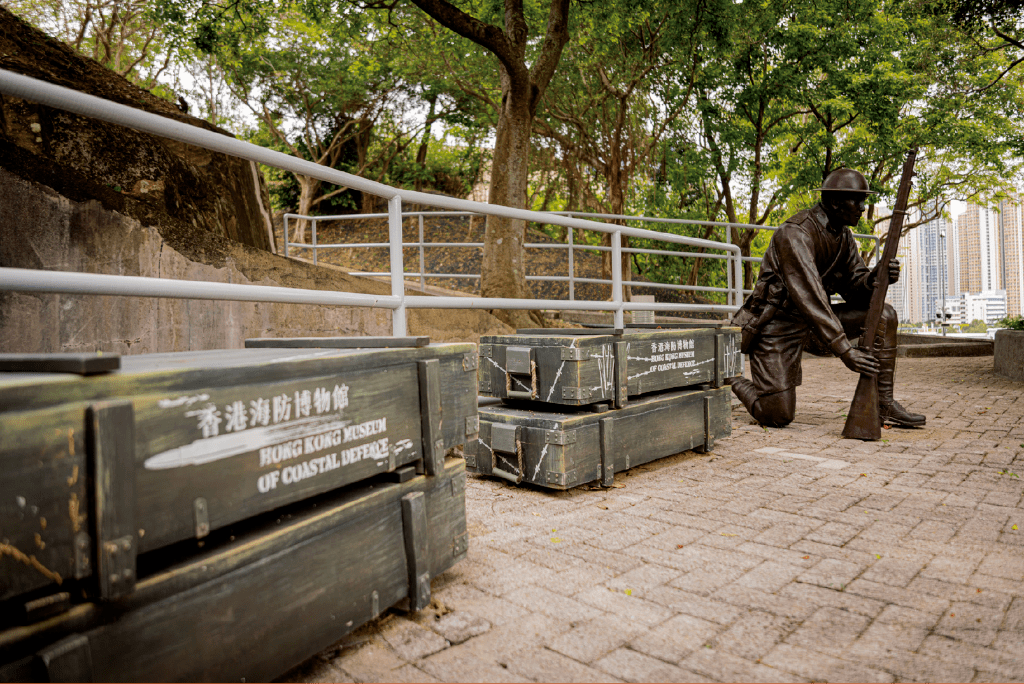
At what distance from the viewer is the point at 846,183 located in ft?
17.1

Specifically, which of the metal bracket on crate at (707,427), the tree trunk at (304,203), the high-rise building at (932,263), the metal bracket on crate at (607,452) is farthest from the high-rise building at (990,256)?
the metal bracket on crate at (607,452)

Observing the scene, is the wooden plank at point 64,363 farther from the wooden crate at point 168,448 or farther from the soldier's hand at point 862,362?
the soldier's hand at point 862,362

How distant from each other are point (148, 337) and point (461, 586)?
2.66 m

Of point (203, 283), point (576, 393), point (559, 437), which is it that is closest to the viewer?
point (203, 283)

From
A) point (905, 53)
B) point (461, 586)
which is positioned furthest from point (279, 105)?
point (461, 586)

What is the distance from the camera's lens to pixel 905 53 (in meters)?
14.4

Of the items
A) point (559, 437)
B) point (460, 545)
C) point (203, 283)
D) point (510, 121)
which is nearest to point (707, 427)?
point (559, 437)

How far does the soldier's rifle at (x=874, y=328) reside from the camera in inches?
199

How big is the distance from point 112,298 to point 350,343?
7.18 feet

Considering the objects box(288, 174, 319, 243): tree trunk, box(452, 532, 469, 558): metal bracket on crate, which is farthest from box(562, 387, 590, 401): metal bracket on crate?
box(288, 174, 319, 243): tree trunk

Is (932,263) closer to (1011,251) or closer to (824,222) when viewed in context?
(1011,251)

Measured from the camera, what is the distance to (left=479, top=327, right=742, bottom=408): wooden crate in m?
3.72

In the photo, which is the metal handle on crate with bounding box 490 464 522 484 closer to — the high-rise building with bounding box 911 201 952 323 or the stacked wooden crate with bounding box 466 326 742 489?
the stacked wooden crate with bounding box 466 326 742 489

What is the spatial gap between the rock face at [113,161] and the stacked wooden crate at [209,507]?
2872 millimetres
